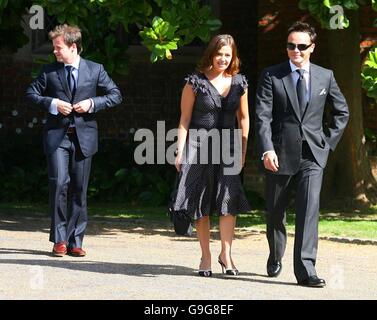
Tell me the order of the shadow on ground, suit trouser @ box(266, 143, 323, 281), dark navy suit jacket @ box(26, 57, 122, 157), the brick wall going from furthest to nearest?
the brick wall → the shadow on ground → dark navy suit jacket @ box(26, 57, 122, 157) → suit trouser @ box(266, 143, 323, 281)

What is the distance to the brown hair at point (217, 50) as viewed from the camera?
9.38 metres

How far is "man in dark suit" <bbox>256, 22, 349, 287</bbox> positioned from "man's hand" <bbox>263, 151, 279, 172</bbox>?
0.02 meters

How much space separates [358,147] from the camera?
52.5 feet

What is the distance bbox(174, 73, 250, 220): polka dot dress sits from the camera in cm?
949

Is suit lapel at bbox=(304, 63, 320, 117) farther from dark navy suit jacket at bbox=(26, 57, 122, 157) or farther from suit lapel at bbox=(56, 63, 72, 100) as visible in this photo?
suit lapel at bbox=(56, 63, 72, 100)

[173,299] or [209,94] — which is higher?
[209,94]

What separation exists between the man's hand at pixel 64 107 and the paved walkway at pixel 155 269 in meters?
1.35

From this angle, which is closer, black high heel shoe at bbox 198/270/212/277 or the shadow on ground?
black high heel shoe at bbox 198/270/212/277

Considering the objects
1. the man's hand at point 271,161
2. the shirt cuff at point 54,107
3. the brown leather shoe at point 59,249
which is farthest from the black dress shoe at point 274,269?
the shirt cuff at point 54,107

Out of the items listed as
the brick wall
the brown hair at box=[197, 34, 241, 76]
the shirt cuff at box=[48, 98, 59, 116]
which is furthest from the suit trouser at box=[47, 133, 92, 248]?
the brick wall

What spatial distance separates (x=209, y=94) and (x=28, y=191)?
28.2 feet

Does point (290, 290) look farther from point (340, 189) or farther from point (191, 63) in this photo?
point (191, 63)

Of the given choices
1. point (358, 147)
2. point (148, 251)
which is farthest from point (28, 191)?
point (148, 251)

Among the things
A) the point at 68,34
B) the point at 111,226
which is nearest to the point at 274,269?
the point at 68,34
